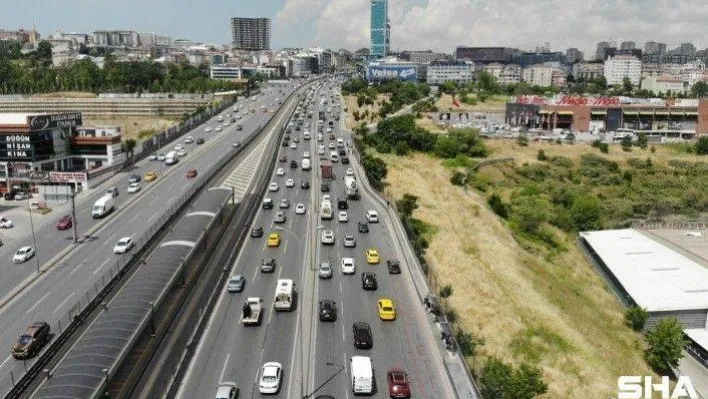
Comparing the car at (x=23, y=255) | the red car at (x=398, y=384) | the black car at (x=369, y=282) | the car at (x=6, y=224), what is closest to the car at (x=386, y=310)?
the black car at (x=369, y=282)

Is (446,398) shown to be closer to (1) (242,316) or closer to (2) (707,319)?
(1) (242,316)

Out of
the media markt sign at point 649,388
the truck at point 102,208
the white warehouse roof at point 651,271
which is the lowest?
the media markt sign at point 649,388

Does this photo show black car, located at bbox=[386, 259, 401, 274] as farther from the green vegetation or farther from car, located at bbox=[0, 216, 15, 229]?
the green vegetation

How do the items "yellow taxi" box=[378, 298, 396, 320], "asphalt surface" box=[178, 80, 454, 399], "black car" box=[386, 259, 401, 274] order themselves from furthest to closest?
"black car" box=[386, 259, 401, 274], "yellow taxi" box=[378, 298, 396, 320], "asphalt surface" box=[178, 80, 454, 399]

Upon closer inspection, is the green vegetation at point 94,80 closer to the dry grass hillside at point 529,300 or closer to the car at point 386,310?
the dry grass hillside at point 529,300

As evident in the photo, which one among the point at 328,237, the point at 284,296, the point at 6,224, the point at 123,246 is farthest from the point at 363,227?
the point at 6,224

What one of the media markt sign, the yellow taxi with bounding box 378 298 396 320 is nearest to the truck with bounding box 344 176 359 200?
the yellow taxi with bounding box 378 298 396 320

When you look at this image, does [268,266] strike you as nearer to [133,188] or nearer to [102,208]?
[102,208]
